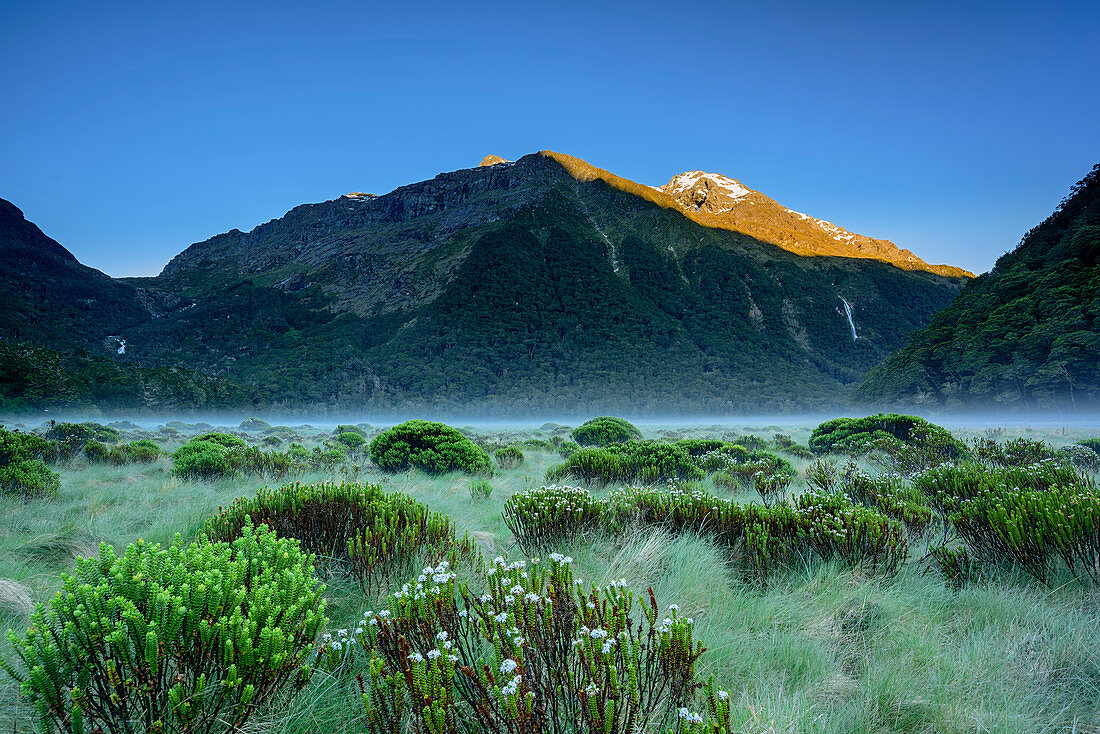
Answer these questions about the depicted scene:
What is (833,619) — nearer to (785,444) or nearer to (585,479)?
(585,479)

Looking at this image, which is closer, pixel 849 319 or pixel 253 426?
pixel 253 426

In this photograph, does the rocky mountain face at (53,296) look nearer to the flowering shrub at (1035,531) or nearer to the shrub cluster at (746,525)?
the shrub cluster at (746,525)

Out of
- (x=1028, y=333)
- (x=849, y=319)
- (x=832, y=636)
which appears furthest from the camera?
(x=849, y=319)

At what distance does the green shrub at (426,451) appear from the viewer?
1100 centimetres

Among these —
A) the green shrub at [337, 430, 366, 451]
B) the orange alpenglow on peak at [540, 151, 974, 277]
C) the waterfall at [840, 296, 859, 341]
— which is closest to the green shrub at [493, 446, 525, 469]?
the green shrub at [337, 430, 366, 451]

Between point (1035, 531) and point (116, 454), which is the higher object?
point (1035, 531)

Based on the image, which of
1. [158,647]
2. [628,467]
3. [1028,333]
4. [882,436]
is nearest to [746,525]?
[158,647]

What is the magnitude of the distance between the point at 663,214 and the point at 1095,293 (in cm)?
7476

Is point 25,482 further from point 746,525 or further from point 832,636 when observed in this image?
point 832,636

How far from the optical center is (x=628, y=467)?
31.2 feet

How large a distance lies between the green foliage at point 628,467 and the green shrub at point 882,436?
541 centimetres

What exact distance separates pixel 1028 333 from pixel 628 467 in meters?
44.6

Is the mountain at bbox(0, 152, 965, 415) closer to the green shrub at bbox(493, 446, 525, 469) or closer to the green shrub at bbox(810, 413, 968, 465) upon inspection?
the green shrub at bbox(810, 413, 968, 465)

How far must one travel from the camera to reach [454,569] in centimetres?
343
